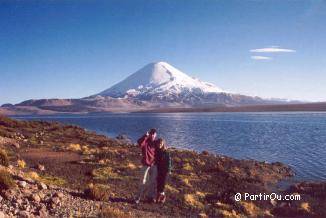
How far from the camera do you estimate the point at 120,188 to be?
1655cm

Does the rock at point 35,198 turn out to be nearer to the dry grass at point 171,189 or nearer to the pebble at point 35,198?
the pebble at point 35,198

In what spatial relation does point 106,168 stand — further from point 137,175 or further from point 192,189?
point 192,189

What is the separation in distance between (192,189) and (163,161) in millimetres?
5797

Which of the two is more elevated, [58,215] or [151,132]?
[151,132]

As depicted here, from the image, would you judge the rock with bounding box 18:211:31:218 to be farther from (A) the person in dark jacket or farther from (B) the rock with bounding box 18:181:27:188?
(A) the person in dark jacket

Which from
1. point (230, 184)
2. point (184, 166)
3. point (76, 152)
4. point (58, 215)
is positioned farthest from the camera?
point (76, 152)

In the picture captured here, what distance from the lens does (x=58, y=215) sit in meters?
10.6

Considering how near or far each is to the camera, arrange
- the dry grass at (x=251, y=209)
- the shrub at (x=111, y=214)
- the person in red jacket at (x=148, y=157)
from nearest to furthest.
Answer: the shrub at (x=111, y=214), the person in red jacket at (x=148, y=157), the dry grass at (x=251, y=209)

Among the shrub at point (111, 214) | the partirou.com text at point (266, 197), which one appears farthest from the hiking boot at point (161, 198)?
the partirou.com text at point (266, 197)

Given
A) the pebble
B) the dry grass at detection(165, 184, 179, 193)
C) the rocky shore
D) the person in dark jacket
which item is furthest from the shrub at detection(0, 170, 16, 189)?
the dry grass at detection(165, 184, 179, 193)

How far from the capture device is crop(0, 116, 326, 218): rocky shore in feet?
37.6

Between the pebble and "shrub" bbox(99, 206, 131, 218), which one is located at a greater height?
the pebble

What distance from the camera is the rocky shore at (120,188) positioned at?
11461 millimetres

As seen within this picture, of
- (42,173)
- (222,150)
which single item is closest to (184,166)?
(42,173)
